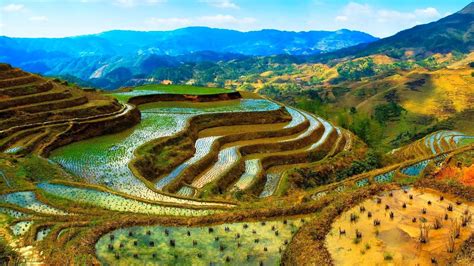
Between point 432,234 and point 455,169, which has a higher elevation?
point 432,234

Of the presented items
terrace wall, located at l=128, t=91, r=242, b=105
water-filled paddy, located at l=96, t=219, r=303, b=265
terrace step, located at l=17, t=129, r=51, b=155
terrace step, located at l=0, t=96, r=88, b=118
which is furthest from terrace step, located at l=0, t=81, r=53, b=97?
water-filled paddy, located at l=96, t=219, r=303, b=265

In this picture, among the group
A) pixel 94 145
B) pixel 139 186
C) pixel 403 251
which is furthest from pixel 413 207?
pixel 94 145

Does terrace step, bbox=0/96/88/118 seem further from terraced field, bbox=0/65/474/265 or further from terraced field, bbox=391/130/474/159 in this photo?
terraced field, bbox=391/130/474/159

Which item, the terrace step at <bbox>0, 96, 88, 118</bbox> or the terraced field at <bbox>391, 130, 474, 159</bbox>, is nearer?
the terrace step at <bbox>0, 96, 88, 118</bbox>

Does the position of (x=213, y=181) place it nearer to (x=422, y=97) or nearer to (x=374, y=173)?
(x=374, y=173)

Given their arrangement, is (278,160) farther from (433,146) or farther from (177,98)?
(433,146)

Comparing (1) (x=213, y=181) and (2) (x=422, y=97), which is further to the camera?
(2) (x=422, y=97)
